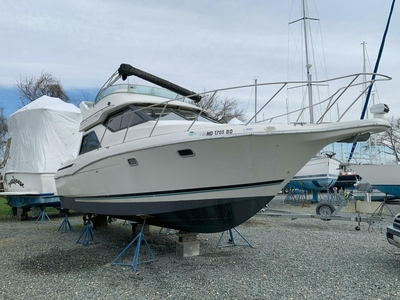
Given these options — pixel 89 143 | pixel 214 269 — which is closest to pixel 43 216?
pixel 89 143

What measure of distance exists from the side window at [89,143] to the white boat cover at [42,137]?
4697 mm

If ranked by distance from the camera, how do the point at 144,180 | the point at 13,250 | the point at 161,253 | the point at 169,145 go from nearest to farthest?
the point at 169,145 < the point at 144,180 < the point at 161,253 < the point at 13,250

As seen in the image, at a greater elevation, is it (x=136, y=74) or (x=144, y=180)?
(x=136, y=74)

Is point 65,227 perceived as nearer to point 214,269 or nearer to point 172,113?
point 172,113

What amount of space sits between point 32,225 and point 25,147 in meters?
3.09

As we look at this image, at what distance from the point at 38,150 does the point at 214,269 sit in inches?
357

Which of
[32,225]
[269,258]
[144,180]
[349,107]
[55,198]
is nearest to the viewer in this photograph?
[349,107]

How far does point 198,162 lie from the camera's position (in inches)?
178

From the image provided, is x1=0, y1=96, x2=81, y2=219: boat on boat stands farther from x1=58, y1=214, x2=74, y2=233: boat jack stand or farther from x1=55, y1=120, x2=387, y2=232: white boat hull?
x1=55, y1=120, x2=387, y2=232: white boat hull

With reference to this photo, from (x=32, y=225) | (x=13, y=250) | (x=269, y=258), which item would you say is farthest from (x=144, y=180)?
(x=32, y=225)

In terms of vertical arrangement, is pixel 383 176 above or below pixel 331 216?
above

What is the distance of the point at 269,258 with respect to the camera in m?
5.50

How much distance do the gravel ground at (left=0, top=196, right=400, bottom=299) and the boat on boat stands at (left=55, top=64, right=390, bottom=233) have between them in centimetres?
79

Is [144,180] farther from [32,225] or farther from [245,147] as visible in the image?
[32,225]
